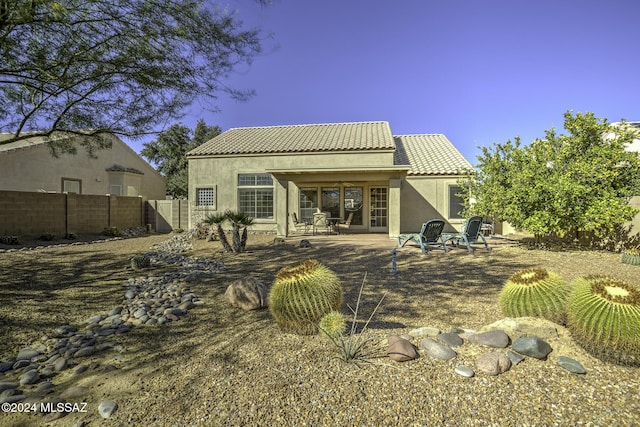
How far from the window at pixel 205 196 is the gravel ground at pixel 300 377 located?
434 inches

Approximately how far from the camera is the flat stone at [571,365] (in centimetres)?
272

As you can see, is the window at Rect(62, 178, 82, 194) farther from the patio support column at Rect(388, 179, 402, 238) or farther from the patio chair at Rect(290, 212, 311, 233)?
the patio support column at Rect(388, 179, 402, 238)

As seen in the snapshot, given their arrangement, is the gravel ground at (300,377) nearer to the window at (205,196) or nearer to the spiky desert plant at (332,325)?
the spiky desert plant at (332,325)

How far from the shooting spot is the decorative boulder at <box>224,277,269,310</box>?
485cm

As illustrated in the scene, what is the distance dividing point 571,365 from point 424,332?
1.32 m

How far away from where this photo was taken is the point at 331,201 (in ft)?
52.0

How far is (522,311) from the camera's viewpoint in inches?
147

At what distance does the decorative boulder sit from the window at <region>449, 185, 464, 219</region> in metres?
12.6

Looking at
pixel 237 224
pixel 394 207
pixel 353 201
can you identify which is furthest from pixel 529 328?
pixel 353 201

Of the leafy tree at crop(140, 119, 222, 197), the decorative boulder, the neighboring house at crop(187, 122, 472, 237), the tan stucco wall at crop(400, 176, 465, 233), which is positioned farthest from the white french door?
the leafy tree at crop(140, 119, 222, 197)

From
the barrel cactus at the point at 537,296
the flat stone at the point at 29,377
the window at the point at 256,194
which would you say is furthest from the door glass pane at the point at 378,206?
the flat stone at the point at 29,377

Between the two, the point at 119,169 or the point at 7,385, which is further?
the point at 119,169

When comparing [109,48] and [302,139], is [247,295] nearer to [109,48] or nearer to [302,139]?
[109,48]

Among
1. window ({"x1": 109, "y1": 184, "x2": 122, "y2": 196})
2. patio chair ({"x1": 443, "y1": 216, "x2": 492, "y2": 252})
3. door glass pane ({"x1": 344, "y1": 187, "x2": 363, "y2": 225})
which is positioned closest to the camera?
patio chair ({"x1": 443, "y1": 216, "x2": 492, "y2": 252})
